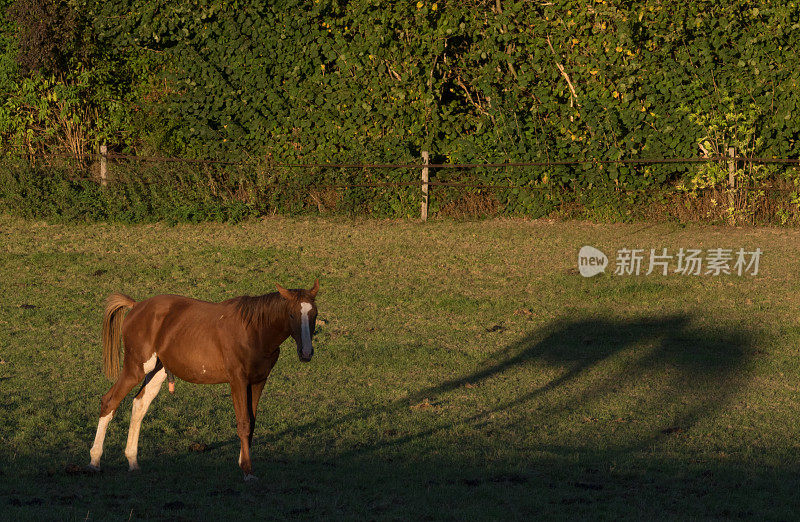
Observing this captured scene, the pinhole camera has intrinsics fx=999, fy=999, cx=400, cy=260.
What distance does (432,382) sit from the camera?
471 inches

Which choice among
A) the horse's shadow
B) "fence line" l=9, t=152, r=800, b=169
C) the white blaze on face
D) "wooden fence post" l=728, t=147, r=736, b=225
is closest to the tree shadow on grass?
the horse's shadow

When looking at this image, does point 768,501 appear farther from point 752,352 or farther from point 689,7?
point 689,7

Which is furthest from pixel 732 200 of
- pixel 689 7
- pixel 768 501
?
pixel 768 501

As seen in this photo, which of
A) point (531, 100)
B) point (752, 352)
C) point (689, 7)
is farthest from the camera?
point (531, 100)

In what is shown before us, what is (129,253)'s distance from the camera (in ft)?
63.2

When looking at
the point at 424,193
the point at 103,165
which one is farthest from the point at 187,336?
the point at 103,165

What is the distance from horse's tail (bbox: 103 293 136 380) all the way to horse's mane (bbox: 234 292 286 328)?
1.37 meters

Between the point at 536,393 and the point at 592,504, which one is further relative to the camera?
the point at 536,393

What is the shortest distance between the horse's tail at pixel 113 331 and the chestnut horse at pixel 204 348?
0.11 m

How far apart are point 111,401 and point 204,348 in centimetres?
91

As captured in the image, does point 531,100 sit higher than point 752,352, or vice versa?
point 531,100

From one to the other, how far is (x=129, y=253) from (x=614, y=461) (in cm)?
1297

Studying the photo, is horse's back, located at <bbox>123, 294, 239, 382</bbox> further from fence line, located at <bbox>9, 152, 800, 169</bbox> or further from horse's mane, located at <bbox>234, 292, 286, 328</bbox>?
fence line, located at <bbox>9, 152, 800, 169</bbox>

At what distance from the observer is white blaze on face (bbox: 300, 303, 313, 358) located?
6.91 meters
